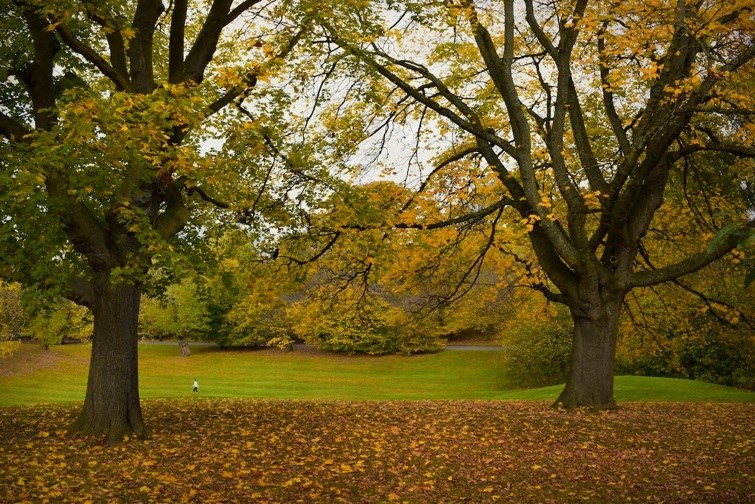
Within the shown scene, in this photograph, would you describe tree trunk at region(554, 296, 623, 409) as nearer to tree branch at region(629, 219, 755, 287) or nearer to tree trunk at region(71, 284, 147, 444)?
tree branch at region(629, 219, 755, 287)

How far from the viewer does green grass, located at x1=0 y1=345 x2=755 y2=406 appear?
76.7 feet

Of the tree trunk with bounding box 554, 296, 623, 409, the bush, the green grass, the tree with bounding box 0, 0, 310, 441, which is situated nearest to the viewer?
the tree with bounding box 0, 0, 310, 441

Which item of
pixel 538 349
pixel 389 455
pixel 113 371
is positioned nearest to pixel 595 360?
pixel 389 455

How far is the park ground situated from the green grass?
877 cm

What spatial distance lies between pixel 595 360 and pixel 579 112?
5.12 metres

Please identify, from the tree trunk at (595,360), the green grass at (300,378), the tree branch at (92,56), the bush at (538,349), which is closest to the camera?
the tree branch at (92,56)

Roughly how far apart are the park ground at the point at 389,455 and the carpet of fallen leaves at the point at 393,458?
2 centimetres

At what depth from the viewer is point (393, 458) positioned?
28.9 feet

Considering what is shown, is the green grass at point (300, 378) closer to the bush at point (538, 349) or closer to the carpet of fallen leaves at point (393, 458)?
the bush at point (538, 349)

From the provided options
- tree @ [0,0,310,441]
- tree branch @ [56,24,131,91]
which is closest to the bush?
tree @ [0,0,310,441]

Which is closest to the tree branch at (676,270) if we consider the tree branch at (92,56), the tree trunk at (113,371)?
the tree trunk at (113,371)

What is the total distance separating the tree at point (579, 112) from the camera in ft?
35.6

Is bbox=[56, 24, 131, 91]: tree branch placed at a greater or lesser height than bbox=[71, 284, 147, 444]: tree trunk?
greater

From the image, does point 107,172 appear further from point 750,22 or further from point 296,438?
point 750,22
